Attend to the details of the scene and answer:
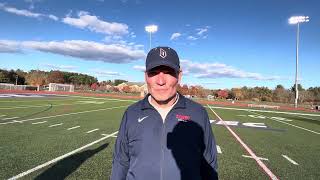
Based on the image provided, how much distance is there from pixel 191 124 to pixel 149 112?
35 centimetres

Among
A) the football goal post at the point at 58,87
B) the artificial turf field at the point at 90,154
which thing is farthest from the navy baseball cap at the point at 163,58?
→ the football goal post at the point at 58,87

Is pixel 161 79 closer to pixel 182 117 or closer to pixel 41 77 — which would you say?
→ pixel 182 117

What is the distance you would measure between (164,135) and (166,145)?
0.26 feet

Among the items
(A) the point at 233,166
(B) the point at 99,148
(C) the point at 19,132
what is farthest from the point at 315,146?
(C) the point at 19,132

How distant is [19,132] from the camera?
11016 millimetres

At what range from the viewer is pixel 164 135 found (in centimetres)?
268

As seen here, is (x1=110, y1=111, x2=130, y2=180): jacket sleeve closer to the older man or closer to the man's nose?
the older man

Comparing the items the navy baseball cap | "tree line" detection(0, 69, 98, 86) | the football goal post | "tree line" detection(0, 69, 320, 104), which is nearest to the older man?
the navy baseball cap

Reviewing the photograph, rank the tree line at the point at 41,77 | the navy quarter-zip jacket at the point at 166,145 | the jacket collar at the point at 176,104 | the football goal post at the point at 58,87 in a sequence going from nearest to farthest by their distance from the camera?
the navy quarter-zip jacket at the point at 166,145 < the jacket collar at the point at 176,104 < the football goal post at the point at 58,87 < the tree line at the point at 41,77

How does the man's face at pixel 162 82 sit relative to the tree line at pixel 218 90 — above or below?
below

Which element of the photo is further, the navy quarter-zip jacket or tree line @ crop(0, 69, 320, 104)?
tree line @ crop(0, 69, 320, 104)

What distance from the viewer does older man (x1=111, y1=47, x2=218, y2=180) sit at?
2650 millimetres

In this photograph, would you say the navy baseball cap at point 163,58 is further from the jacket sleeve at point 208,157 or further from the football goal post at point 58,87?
the football goal post at point 58,87

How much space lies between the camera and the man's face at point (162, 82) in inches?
107
